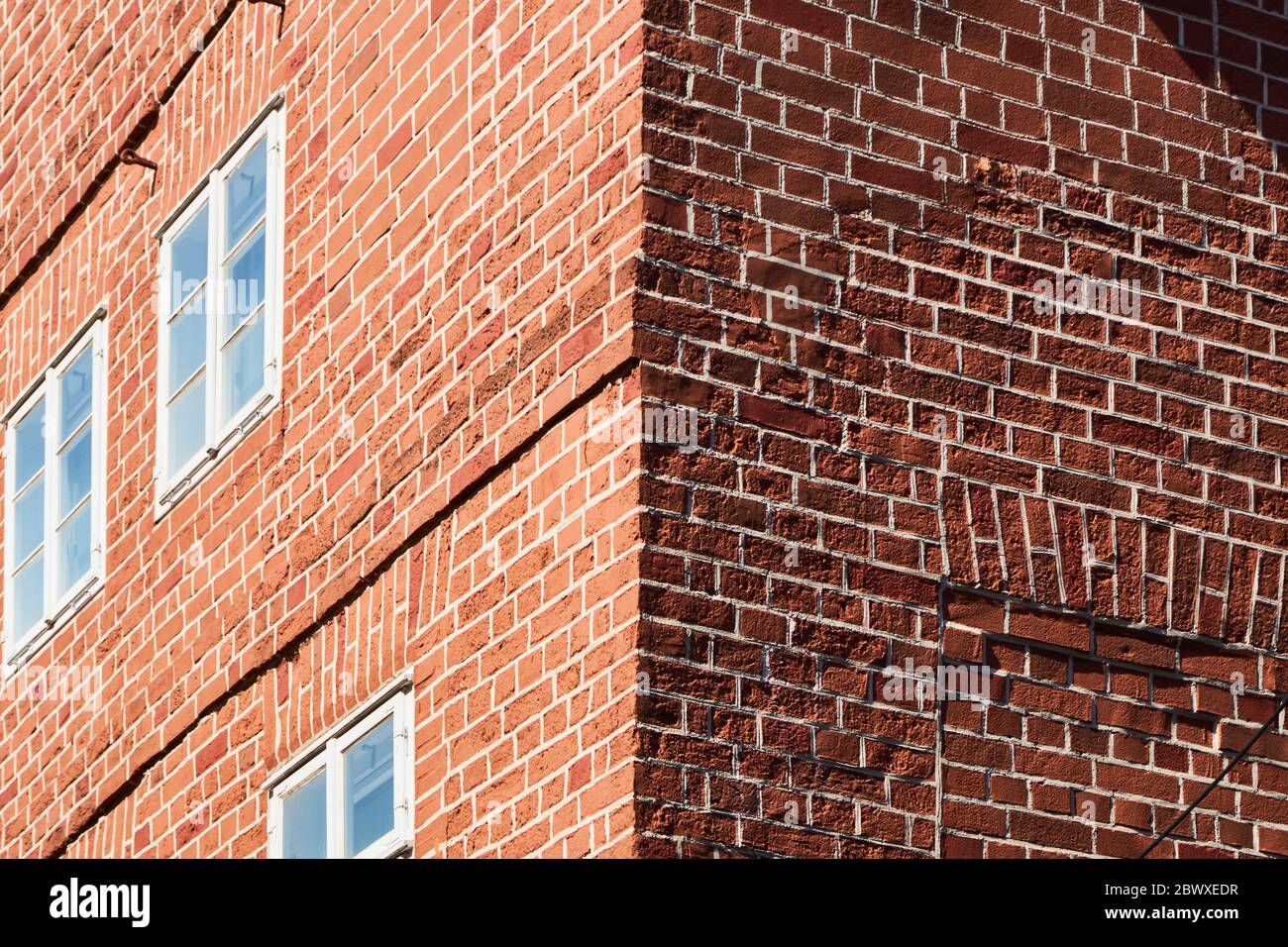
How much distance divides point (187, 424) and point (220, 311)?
16.9 inches

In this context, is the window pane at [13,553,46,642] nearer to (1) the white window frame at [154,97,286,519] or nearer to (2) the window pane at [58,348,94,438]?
(2) the window pane at [58,348,94,438]

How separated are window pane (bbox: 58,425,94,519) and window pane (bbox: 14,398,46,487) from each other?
0.89 feet

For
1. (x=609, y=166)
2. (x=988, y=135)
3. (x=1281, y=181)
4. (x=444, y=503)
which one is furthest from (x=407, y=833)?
(x=1281, y=181)

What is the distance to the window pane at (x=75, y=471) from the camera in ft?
33.3

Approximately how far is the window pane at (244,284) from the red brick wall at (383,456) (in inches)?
13.8

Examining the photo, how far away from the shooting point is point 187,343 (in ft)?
30.9

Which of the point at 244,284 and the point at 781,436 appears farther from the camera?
the point at 244,284

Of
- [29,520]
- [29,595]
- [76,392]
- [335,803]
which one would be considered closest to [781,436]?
[335,803]

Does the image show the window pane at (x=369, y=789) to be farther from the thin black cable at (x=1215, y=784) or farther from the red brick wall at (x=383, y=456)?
the thin black cable at (x=1215, y=784)

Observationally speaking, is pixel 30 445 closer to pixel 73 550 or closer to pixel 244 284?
pixel 73 550

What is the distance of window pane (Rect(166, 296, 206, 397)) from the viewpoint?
9.31m

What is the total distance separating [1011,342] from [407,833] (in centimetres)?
216

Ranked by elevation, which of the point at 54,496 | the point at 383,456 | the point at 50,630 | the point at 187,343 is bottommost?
the point at 383,456
